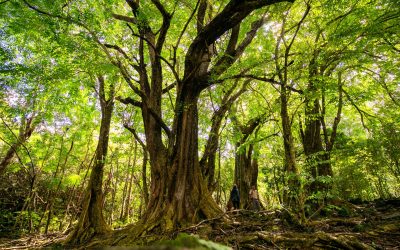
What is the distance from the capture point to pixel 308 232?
17.5 ft

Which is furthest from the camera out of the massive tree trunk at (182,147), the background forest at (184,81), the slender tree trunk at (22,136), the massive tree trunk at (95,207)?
the slender tree trunk at (22,136)

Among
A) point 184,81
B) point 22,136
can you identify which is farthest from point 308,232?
point 22,136

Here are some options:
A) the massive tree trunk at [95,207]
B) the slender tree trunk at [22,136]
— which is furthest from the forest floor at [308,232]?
the slender tree trunk at [22,136]

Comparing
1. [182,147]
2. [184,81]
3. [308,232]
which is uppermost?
[184,81]

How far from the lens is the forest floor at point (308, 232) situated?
433cm

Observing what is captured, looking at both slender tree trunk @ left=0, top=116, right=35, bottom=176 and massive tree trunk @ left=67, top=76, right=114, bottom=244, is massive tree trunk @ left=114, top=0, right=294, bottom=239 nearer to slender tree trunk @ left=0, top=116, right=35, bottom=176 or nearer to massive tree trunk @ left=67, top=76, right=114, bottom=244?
massive tree trunk @ left=67, top=76, right=114, bottom=244

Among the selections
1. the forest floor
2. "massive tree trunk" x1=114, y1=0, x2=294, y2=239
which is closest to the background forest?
"massive tree trunk" x1=114, y1=0, x2=294, y2=239

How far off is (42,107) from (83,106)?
1.55 meters

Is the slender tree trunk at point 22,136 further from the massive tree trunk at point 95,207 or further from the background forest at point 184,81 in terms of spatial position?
the massive tree trunk at point 95,207

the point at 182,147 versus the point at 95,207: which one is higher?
the point at 182,147

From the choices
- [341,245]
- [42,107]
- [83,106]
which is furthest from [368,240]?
[42,107]

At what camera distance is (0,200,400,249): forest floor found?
4.33 metres

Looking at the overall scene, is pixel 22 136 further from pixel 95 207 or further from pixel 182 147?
pixel 182 147

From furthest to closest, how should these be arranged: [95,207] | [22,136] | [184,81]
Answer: [22,136] < [95,207] < [184,81]
